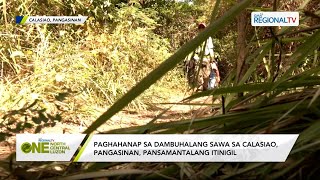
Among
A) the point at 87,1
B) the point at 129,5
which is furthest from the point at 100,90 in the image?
the point at 129,5

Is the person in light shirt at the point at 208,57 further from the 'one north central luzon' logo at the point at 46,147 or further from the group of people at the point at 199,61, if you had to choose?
the 'one north central luzon' logo at the point at 46,147

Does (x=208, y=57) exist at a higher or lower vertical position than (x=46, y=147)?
higher

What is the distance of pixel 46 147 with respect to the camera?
0.89m

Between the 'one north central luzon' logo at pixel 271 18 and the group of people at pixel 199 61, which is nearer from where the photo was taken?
the group of people at pixel 199 61

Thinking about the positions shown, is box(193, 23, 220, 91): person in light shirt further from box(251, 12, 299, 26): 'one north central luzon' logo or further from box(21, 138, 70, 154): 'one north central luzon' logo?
box(21, 138, 70, 154): 'one north central luzon' logo

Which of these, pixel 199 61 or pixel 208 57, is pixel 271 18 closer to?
pixel 199 61

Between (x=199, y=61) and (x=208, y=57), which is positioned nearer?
(x=199, y=61)

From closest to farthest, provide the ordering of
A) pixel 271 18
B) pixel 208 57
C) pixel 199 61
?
pixel 199 61 → pixel 271 18 → pixel 208 57

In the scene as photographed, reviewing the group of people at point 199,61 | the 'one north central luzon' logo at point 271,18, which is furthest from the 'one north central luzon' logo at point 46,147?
the 'one north central luzon' logo at point 271,18

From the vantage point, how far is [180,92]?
4.57m

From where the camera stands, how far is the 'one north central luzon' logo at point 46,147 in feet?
2.88

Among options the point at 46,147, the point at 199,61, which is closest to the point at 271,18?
the point at 199,61

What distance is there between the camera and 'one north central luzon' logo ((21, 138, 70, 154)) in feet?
2.88

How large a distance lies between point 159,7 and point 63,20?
14.6 feet
